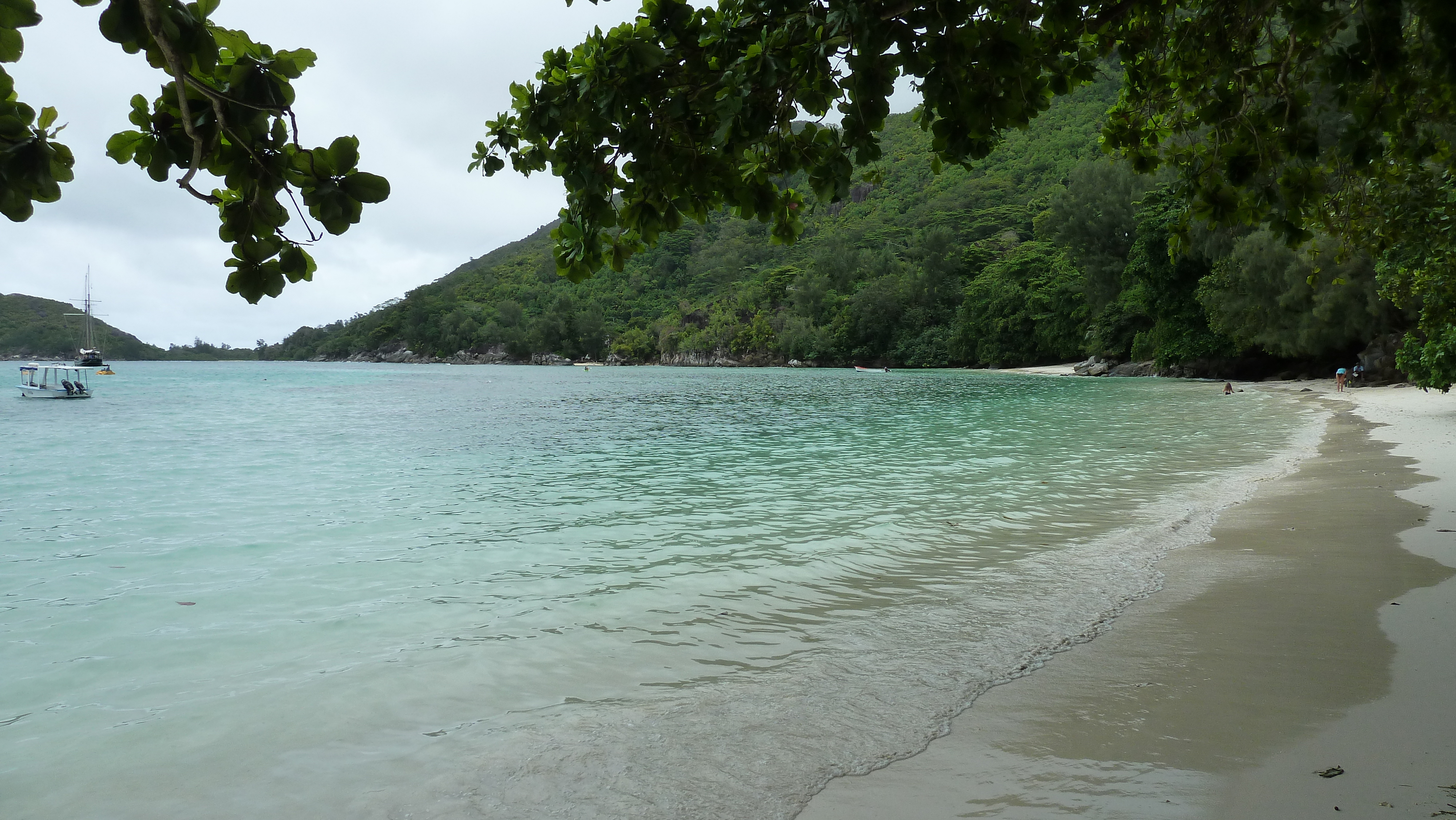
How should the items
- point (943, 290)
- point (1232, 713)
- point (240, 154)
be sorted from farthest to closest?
1. point (943, 290)
2. point (1232, 713)
3. point (240, 154)

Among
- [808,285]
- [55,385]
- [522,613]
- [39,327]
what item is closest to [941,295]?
[808,285]

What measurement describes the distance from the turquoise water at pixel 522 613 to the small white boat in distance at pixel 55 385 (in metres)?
27.4

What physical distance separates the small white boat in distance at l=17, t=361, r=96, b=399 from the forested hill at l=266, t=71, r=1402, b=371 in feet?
81.7

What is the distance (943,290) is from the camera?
303 ft

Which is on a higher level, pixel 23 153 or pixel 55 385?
pixel 23 153

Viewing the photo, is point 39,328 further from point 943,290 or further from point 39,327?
point 943,290

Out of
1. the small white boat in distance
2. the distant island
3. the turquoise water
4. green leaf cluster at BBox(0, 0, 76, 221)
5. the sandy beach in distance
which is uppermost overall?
the distant island

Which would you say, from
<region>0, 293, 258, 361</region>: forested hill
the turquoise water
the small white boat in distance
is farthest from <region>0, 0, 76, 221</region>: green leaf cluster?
<region>0, 293, 258, 361</region>: forested hill

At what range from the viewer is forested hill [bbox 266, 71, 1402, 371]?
38.9m

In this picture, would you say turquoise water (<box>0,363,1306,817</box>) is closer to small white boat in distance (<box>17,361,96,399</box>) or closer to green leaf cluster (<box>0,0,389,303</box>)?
green leaf cluster (<box>0,0,389,303</box>)

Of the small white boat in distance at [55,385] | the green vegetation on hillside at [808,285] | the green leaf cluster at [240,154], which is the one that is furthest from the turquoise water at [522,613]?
the green vegetation on hillside at [808,285]

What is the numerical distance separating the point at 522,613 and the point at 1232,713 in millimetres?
Answer: 4444

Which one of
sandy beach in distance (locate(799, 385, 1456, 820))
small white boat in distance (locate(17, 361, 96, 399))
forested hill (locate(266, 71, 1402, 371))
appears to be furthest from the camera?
forested hill (locate(266, 71, 1402, 371))

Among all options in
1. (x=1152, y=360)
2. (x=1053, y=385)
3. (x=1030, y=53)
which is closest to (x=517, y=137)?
(x=1030, y=53)
